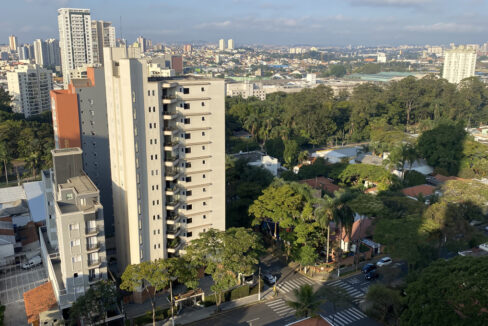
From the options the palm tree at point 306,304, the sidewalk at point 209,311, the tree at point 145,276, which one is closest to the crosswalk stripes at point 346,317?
the palm tree at point 306,304

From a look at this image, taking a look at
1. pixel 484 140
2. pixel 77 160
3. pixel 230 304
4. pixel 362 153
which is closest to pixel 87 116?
pixel 77 160

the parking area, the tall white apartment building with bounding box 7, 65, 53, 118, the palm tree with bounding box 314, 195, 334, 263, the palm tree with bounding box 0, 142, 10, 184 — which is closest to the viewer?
the parking area

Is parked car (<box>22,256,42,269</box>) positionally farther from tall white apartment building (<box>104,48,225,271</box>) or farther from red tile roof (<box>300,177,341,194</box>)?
red tile roof (<box>300,177,341,194</box>)

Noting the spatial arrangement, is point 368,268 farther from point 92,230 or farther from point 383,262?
point 92,230

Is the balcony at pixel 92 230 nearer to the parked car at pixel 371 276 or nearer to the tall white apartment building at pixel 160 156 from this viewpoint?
the tall white apartment building at pixel 160 156

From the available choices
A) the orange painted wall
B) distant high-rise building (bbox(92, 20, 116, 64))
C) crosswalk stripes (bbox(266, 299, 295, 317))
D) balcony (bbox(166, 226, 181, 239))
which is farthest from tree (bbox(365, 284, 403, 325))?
distant high-rise building (bbox(92, 20, 116, 64))

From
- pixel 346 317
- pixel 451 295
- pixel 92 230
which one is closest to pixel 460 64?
pixel 346 317
